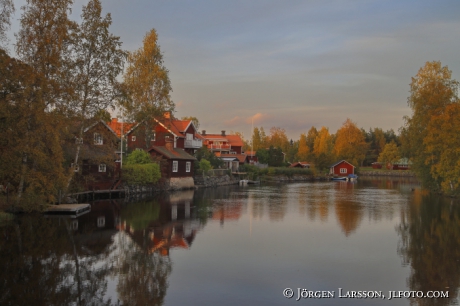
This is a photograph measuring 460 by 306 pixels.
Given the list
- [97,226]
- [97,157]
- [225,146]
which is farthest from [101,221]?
[225,146]

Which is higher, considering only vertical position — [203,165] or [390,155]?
[390,155]

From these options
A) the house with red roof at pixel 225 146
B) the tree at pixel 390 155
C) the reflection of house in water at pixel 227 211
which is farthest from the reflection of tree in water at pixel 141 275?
the tree at pixel 390 155

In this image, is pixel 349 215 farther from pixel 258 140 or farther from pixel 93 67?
pixel 258 140

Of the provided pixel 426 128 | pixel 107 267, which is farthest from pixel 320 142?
pixel 107 267

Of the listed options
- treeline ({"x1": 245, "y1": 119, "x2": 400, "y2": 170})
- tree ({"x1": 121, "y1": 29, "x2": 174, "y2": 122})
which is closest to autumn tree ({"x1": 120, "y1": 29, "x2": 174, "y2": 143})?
tree ({"x1": 121, "y1": 29, "x2": 174, "y2": 122})

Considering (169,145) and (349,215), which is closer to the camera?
(349,215)

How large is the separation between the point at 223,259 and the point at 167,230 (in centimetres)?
553

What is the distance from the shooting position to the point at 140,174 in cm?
3431

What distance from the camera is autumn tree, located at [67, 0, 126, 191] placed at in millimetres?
24016

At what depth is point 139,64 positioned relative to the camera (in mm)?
39344

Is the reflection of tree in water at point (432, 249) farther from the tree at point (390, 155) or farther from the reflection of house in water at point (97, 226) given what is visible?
the tree at point (390, 155)

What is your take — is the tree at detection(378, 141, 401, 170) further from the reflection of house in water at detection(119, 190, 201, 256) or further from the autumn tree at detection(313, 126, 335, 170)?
the reflection of house in water at detection(119, 190, 201, 256)

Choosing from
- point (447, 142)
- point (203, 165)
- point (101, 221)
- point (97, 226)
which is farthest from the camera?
point (203, 165)

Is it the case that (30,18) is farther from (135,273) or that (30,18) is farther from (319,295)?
(319,295)
